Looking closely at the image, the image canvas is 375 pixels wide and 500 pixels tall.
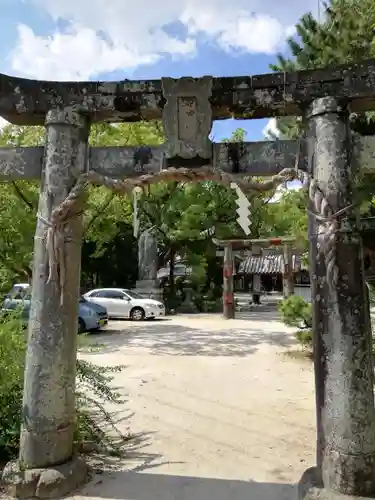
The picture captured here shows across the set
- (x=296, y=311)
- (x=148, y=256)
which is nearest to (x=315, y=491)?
(x=296, y=311)

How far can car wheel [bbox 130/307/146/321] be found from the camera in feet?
66.1

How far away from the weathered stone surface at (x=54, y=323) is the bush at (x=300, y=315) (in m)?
7.57

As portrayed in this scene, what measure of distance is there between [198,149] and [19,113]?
76.3 inches

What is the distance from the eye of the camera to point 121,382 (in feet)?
27.9

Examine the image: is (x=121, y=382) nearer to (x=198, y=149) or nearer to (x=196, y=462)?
(x=196, y=462)

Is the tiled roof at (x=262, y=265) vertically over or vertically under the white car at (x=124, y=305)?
over

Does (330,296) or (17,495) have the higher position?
(330,296)

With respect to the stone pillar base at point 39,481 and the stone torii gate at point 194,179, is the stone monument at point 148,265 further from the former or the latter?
the stone pillar base at point 39,481

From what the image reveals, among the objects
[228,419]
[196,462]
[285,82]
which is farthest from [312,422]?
[285,82]

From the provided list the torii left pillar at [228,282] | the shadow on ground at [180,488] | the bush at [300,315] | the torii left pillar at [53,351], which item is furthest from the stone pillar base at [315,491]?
the torii left pillar at [228,282]

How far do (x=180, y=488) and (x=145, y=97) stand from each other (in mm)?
3883

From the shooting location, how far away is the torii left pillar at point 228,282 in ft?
68.2

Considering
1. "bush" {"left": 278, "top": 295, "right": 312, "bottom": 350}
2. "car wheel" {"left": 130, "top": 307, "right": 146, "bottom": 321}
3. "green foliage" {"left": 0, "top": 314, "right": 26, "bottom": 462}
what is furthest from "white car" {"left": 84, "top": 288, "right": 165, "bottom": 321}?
"green foliage" {"left": 0, "top": 314, "right": 26, "bottom": 462}

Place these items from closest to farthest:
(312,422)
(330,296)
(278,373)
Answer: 1. (330,296)
2. (312,422)
3. (278,373)
